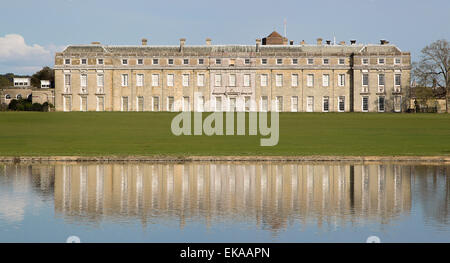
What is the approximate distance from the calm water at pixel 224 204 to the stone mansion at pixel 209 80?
6890cm

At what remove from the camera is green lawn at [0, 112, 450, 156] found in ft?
116

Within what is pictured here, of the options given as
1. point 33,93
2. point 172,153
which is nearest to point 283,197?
point 172,153

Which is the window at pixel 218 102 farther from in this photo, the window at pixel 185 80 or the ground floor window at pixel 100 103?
the ground floor window at pixel 100 103

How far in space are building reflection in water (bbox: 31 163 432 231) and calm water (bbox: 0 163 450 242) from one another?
0.09 ft

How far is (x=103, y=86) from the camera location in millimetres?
96312

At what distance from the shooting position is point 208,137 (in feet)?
148

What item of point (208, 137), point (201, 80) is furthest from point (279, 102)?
point (208, 137)

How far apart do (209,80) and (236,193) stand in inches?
3040

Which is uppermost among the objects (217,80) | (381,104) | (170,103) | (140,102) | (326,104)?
Answer: (217,80)

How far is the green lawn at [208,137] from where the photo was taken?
116 ft

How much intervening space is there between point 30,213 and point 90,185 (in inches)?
Answer: 208

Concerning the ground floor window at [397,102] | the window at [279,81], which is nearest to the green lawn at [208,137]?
the ground floor window at [397,102]

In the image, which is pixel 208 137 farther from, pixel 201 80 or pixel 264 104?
pixel 201 80

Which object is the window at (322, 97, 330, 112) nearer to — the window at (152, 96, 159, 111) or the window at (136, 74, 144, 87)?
the window at (152, 96, 159, 111)
